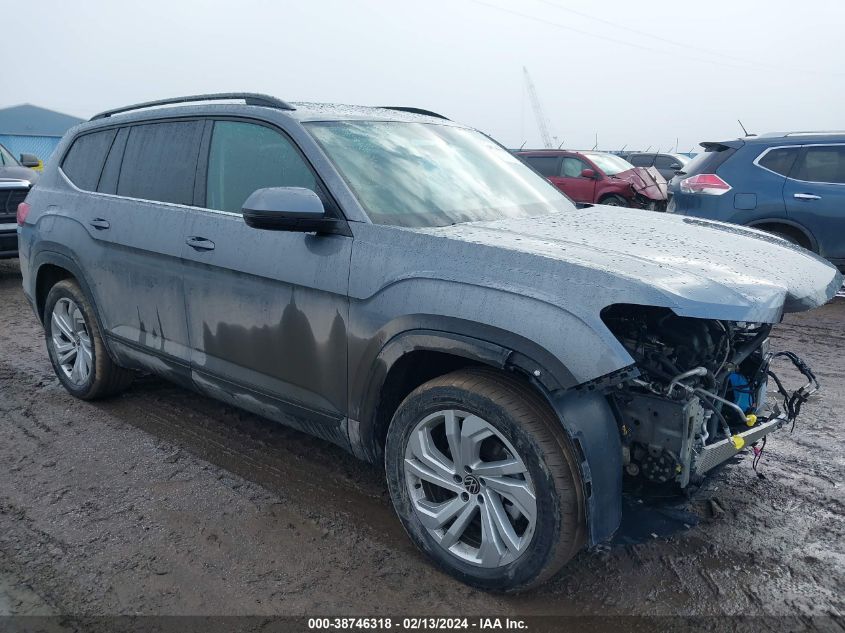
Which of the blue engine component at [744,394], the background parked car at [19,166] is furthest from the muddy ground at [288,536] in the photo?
the background parked car at [19,166]

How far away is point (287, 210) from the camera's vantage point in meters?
2.78

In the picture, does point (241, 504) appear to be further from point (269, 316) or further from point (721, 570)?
point (721, 570)

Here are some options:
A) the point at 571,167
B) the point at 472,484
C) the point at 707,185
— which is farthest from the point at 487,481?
the point at 571,167

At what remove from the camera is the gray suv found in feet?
7.67

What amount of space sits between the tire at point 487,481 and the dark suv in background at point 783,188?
579 centimetres

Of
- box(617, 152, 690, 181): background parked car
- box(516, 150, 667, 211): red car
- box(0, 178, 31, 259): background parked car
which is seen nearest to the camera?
box(0, 178, 31, 259): background parked car

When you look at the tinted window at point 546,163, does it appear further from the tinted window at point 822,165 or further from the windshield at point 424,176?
the windshield at point 424,176

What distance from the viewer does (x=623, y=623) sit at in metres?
2.45

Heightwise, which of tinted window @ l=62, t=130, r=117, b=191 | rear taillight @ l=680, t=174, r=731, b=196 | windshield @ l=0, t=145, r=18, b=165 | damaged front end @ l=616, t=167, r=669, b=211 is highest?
tinted window @ l=62, t=130, r=117, b=191

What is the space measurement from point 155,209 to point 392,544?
2.20 meters

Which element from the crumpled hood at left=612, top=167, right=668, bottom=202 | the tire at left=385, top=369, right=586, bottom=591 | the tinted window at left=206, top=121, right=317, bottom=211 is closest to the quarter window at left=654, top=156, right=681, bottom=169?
the crumpled hood at left=612, top=167, right=668, bottom=202

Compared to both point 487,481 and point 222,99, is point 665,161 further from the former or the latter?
point 487,481

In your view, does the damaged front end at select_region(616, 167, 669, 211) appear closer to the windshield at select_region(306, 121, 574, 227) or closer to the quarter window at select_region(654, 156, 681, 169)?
the quarter window at select_region(654, 156, 681, 169)

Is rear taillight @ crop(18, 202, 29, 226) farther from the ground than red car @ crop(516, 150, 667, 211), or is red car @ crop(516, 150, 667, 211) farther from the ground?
rear taillight @ crop(18, 202, 29, 226)
